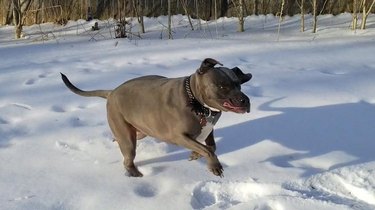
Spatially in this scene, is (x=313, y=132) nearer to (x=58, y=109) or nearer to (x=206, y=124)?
(x=206, y=124)

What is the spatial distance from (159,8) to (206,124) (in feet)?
24.9

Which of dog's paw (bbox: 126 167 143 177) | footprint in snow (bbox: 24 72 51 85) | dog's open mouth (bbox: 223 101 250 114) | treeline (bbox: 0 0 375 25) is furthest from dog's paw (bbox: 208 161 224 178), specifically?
treeline (bbox: 0 0 375 25)

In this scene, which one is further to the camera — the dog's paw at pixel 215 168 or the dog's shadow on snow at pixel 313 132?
the dog's shadow on snow at pixel 313 132

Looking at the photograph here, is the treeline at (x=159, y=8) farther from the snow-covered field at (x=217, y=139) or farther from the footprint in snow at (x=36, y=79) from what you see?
the footprint in snow at (x=36, y=79)

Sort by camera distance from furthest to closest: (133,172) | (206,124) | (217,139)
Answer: (217,139), (133,172), (206,124)

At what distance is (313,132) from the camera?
3.46 meters

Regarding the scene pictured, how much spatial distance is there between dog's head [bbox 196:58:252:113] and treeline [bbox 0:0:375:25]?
A: 6.65 m

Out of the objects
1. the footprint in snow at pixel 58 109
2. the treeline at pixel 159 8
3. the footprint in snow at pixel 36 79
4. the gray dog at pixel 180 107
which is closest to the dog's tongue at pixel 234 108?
the gray dog at pixel 180 107

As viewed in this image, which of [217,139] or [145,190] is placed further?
[217,139]

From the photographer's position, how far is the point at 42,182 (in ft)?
9.20

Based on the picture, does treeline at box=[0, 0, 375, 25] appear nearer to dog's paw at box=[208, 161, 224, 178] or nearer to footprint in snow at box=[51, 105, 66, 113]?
footprint in snow at box=[51, 105, 66, 113]

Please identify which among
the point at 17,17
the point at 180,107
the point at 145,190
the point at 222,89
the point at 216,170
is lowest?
the point at 145,190

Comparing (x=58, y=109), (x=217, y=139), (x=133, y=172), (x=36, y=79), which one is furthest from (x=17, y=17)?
(x=133, y=172)

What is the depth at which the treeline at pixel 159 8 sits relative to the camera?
938 centimetres
